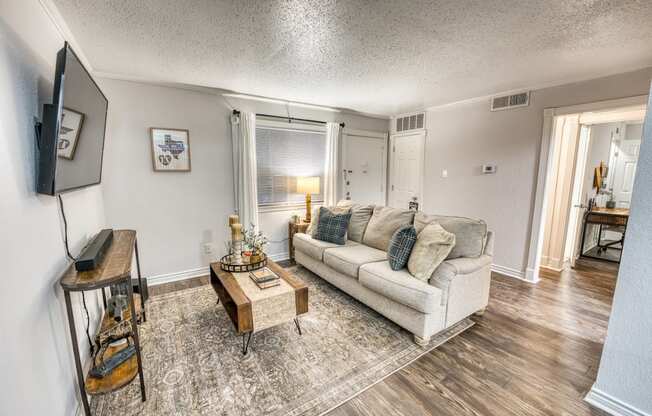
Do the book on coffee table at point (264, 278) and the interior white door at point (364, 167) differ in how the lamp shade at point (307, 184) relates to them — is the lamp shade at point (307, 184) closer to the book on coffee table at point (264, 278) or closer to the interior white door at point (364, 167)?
the interior white door at point (364, 167)

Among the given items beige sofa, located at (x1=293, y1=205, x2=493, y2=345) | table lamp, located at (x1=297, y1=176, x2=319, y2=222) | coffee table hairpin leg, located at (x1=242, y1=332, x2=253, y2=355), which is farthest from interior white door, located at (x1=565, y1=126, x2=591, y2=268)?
coffee table hairpin leg, located at (x1=242, y1=332, x2=253, y2=355)

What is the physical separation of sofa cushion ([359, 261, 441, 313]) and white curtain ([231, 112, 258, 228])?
6.24 ft

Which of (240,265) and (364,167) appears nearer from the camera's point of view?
(240,265)

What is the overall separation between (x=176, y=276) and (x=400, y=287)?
9.15ft

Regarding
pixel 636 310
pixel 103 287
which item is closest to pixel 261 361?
pixel 103 287

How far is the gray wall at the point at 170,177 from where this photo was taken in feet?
9.57

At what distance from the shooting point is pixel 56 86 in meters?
1.18

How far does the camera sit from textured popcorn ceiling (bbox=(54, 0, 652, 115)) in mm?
1678

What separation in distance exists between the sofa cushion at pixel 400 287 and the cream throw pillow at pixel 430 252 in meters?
0.08

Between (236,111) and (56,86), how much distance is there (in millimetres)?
2368

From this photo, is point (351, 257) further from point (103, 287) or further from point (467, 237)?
point (103, 287)

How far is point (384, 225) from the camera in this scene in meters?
3.05

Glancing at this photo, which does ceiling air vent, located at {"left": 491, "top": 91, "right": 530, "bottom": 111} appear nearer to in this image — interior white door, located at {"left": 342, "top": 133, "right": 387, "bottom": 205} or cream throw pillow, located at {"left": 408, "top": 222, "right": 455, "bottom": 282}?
interior white door, located at {"left": 342, "top": 133, "right": 387, "bottom": 205}

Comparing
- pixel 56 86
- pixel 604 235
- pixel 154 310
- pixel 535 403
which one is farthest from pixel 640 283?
pixel 604 235
